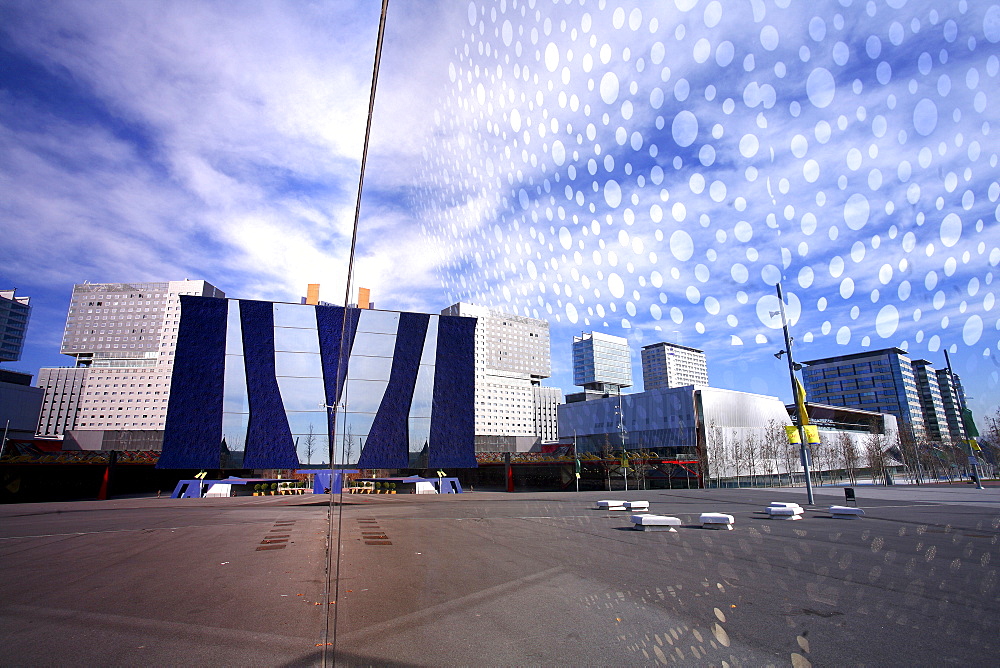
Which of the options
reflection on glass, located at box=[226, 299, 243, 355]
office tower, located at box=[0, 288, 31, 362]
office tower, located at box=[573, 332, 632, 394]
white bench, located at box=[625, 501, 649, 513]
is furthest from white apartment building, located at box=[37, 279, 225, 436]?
office tower, located at box=[573, 332, 632, 394]

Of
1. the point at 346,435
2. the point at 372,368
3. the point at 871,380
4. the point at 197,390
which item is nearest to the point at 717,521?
the point at 871,380

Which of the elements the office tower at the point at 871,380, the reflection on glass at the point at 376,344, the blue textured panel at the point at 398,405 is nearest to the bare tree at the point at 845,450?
the blue textured panel at the point at 398,405

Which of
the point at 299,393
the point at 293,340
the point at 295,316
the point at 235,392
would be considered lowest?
the point at 299,393

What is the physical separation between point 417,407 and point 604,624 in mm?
51191

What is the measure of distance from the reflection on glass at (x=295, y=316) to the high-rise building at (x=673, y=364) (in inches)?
1970

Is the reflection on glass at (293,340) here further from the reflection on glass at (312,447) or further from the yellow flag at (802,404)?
the yellow flag at (802,404)

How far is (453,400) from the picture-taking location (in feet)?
191

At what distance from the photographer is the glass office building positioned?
53188 millimetres

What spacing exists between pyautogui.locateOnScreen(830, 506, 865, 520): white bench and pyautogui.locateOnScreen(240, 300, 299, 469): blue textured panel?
4970 cm

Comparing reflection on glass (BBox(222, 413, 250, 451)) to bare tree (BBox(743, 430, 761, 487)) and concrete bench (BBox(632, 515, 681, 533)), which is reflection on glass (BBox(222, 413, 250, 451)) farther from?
bare tree (BBox(743, 430, 761, 487))

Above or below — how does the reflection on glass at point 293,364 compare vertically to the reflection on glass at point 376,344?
below

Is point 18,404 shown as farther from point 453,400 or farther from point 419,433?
point 453,400

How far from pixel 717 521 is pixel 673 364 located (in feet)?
30.1

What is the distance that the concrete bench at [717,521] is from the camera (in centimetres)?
1623
